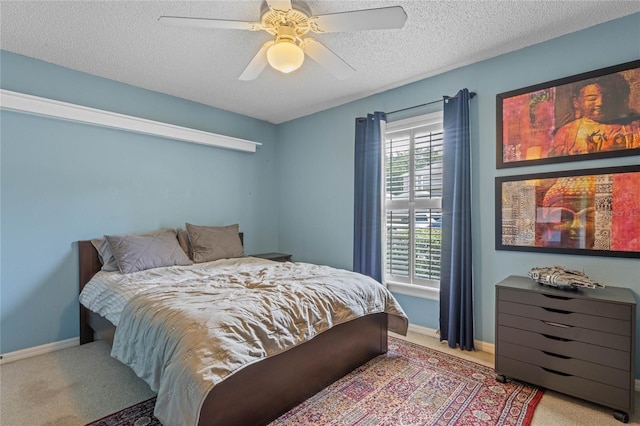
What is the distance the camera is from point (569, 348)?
6.45 feet

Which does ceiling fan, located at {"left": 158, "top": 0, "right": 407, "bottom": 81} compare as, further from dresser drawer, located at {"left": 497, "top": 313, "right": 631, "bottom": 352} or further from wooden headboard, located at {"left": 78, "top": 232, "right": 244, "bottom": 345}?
wooden headboard, located at {"left": 78, "top": 232, "right": 244, "bottom": 345}

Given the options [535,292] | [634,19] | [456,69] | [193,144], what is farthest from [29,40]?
[634,19]

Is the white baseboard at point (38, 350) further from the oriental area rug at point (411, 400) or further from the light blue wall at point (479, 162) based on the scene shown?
the light blue wall at point (479, 162)

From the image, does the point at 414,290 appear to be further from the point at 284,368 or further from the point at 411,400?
the point at 284,368

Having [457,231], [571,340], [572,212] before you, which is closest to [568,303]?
[571,340]

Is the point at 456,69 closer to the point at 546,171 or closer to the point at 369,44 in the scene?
the point at 369,44

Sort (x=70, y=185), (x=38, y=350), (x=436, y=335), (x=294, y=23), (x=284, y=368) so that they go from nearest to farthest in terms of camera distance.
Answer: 1. (x=284, y=368)
2. (x=294, y=23)
3. (x=38, y=350)
4. (x=70, y=185)
5. (x=436, y=335)

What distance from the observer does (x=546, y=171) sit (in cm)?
245

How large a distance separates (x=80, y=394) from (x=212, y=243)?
5.57 ft

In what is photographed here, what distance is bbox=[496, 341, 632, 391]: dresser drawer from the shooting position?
5.97ft

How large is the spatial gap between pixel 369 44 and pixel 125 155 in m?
2.57

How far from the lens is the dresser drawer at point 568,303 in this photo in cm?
182

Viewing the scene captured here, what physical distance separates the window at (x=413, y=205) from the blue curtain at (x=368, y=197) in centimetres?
11

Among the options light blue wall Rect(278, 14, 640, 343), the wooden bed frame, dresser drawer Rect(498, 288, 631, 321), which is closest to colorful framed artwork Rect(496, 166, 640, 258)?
light blue wall Rect(278, 14, 640, 343)
